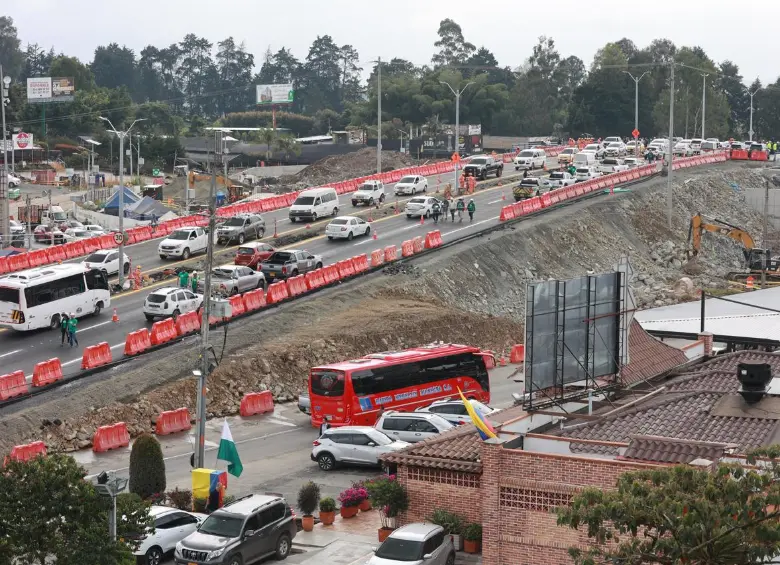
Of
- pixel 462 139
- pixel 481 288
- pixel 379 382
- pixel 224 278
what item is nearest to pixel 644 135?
pixel 462 139

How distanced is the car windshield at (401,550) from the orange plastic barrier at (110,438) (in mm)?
15973

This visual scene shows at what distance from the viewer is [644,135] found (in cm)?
17338

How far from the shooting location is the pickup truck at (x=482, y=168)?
101188mm

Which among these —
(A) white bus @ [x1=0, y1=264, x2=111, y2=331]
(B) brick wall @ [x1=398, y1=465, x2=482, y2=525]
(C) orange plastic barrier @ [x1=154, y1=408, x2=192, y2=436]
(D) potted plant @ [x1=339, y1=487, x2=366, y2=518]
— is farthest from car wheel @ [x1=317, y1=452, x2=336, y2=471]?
(A) white bus @ [x1=0, y1=264, x2=111, y2=331]

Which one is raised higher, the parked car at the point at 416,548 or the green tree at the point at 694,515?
the green tree at the point at 694,515

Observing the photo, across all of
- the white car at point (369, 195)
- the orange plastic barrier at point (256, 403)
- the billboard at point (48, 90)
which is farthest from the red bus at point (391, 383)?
the billboard at point (48, 90)

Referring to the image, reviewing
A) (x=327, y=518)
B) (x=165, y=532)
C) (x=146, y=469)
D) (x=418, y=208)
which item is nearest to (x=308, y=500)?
(x=327, y=518)

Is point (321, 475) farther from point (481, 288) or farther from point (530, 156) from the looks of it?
point (530, 156)

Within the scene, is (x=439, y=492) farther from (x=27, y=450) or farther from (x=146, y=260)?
(x=146, y=260)

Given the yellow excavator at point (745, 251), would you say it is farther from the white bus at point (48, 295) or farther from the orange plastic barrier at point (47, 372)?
the orange plastic barrier at point (47, 372)

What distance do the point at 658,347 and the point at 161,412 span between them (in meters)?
17.5

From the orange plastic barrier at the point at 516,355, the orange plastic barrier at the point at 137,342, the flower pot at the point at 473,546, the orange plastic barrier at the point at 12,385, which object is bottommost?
the orange plastic barrier at the point at 516,355

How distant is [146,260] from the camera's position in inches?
2576

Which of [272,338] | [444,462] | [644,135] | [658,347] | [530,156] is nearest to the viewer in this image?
[444,462]
